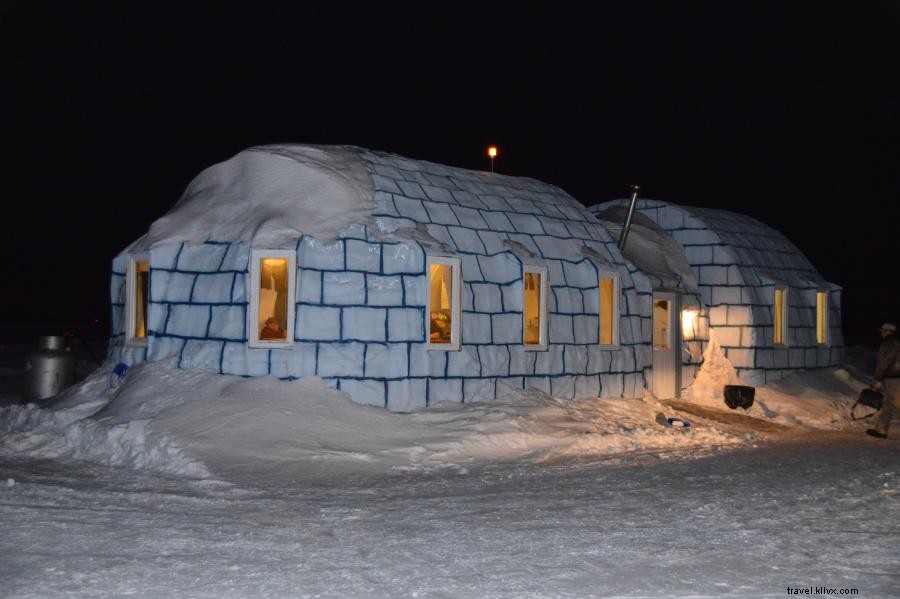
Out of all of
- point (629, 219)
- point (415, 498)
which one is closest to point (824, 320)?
point (629, 219)

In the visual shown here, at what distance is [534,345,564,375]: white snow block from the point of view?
1242 cm

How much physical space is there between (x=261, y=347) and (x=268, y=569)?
5968 millimetres

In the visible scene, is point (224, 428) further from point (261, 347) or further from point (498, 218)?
point (498, 218)

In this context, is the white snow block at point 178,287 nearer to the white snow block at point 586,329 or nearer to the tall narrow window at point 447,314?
the tall narrow window at point 447,314

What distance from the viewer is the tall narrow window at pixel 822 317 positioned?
17.8 meters

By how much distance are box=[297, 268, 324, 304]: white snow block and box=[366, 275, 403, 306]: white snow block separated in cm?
58

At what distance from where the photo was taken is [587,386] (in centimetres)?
A: 1301

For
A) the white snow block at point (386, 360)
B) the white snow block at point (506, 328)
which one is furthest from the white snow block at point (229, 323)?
the white snow block at point (506, 328)

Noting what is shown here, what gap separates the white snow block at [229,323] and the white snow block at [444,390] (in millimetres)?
2312

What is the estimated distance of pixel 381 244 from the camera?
11055 mm

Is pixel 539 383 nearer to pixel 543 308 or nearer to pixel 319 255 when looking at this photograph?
pixel 543 308

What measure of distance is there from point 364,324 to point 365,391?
79cm

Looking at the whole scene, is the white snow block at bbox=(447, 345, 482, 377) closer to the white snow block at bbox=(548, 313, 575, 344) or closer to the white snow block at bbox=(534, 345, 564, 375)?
the white snow block at bbox=(534, 345, 564, 375)

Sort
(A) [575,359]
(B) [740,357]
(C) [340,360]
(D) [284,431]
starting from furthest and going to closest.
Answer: (B) [740,357]
(A) [575,359]
(C) [340,360]
(D) [284,431]
